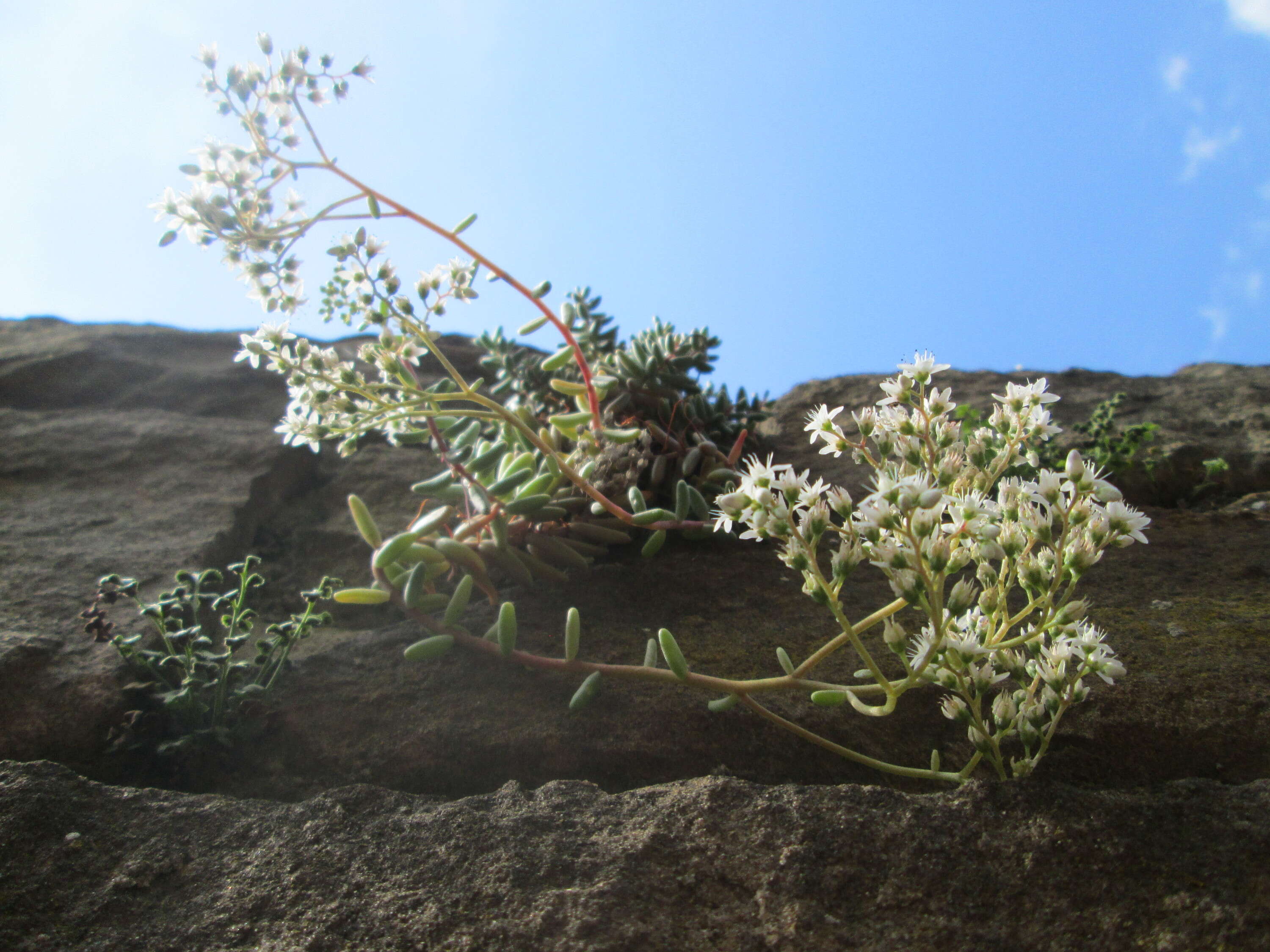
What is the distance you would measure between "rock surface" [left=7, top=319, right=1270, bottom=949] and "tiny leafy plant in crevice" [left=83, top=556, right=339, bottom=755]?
6cm

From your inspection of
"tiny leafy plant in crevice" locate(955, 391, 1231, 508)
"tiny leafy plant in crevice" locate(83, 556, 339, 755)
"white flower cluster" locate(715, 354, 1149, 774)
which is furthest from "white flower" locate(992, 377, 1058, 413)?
"tiny leafy plant in crevice" locate(83, 556, 339, 755)

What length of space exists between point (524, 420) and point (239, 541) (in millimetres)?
1025

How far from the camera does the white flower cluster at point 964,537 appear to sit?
3.96 ft

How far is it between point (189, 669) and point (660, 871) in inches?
46.0

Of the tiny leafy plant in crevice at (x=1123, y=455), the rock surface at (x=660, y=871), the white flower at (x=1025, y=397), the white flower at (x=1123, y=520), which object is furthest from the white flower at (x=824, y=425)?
the tiny leafy plant in crevice at (x=1123, y=455)

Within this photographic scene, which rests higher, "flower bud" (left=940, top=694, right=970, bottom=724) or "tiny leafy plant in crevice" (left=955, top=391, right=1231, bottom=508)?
"tiny leafy plant in crevice" (left=955, top=391, right=1231, bottom=508)

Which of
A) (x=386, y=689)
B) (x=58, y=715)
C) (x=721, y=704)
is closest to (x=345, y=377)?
(x=386, y=689)

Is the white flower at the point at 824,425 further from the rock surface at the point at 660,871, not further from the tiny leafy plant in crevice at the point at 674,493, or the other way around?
the rock surface at the point at 660,871

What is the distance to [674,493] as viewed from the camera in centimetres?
256

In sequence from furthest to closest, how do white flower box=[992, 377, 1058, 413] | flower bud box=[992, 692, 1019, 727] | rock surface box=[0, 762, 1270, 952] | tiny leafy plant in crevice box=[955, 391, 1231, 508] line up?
tiny leafy plant in crevice box=[955, 391, 1231, 508], white flower box=[992, 377, 1058, 413], flower bud box=[992, 692, 1019, 727], rock surface box=[0, 762, 1270, 952]

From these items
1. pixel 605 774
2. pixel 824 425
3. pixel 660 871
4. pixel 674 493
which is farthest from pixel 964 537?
pixel 674 493

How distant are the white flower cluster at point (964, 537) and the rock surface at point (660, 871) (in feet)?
0.62

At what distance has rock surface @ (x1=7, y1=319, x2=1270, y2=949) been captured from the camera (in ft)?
3.98

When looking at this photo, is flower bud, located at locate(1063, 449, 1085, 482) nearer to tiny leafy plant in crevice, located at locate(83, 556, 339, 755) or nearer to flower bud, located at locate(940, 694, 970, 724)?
flower bud, located at locate(940, 694, 970, 724)
